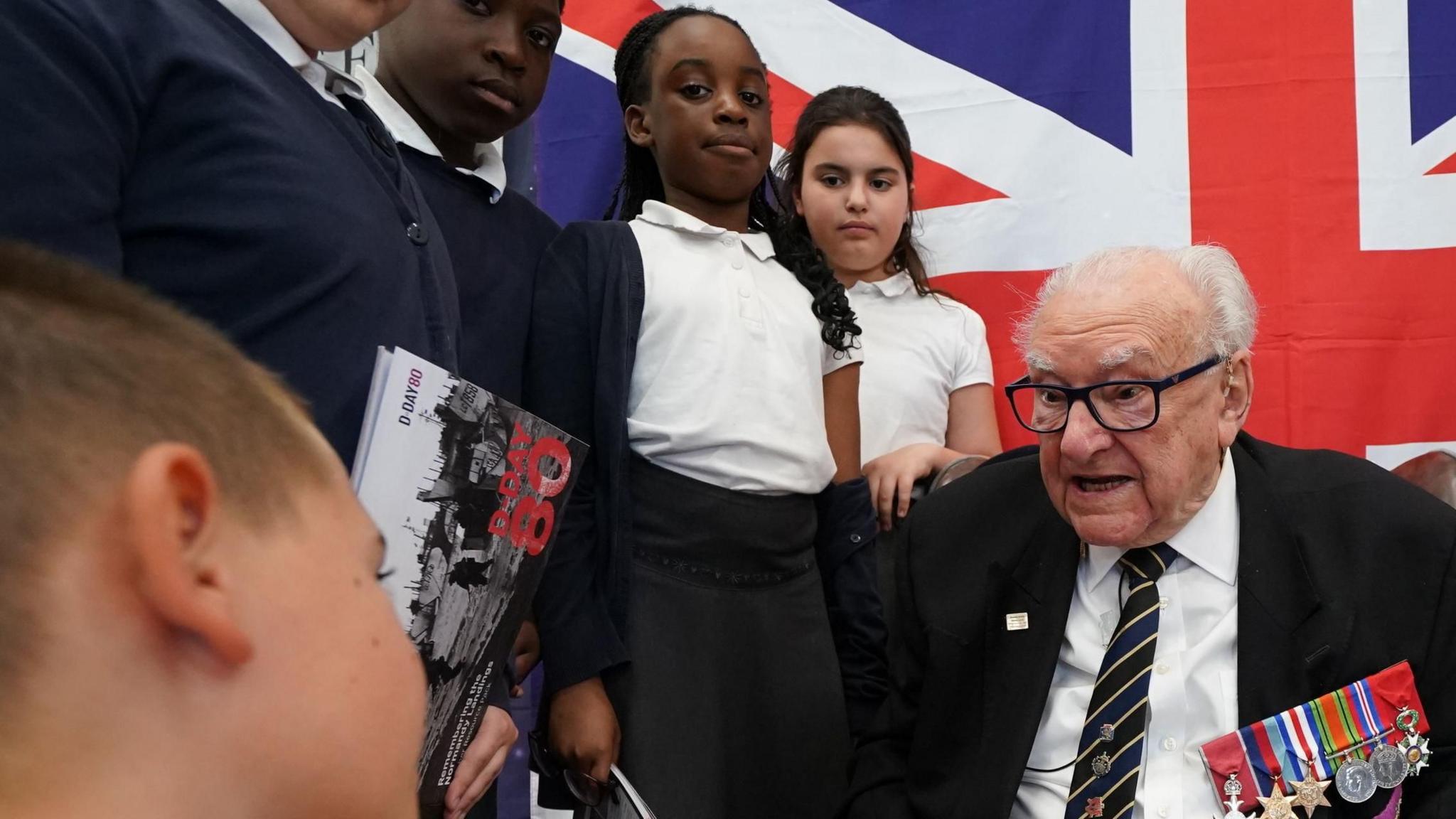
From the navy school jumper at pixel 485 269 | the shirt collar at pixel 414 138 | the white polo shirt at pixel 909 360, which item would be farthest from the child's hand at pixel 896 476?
the shirt collar at pixel 414 138

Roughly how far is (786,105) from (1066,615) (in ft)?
5.83

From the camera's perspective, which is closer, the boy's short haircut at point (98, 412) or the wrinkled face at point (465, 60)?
the boy's short haircut at point (98, 412)

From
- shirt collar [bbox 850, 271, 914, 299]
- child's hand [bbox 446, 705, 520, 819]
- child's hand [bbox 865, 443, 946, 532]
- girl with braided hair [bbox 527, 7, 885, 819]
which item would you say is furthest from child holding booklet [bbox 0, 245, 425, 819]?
shirt collar [bbox 850, 271, 914, 299]

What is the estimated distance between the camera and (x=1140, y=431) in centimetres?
166

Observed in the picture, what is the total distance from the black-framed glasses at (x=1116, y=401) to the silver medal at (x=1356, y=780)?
45 centimetres

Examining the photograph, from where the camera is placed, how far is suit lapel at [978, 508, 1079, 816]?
1.60 metres

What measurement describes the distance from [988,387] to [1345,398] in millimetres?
766

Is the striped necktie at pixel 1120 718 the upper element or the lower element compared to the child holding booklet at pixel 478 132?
lower

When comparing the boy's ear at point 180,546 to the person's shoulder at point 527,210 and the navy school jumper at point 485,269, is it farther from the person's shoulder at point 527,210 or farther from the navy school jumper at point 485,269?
the person's shoulder at point 527,210

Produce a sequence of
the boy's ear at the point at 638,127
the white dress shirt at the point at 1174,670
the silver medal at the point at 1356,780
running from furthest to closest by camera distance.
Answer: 1. the boy's ear at the point at 638,127
2. the white dress shirt at the point at 1174,670
3. the silver medal at the point at 1356,780

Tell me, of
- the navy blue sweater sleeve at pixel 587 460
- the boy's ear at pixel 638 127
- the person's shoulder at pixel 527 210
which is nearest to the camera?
the navy blue sweater sleeve at pixel 587 460

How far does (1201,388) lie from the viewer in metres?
1.68

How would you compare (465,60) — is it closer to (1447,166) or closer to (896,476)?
(896,476)

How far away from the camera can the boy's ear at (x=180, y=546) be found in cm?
35
